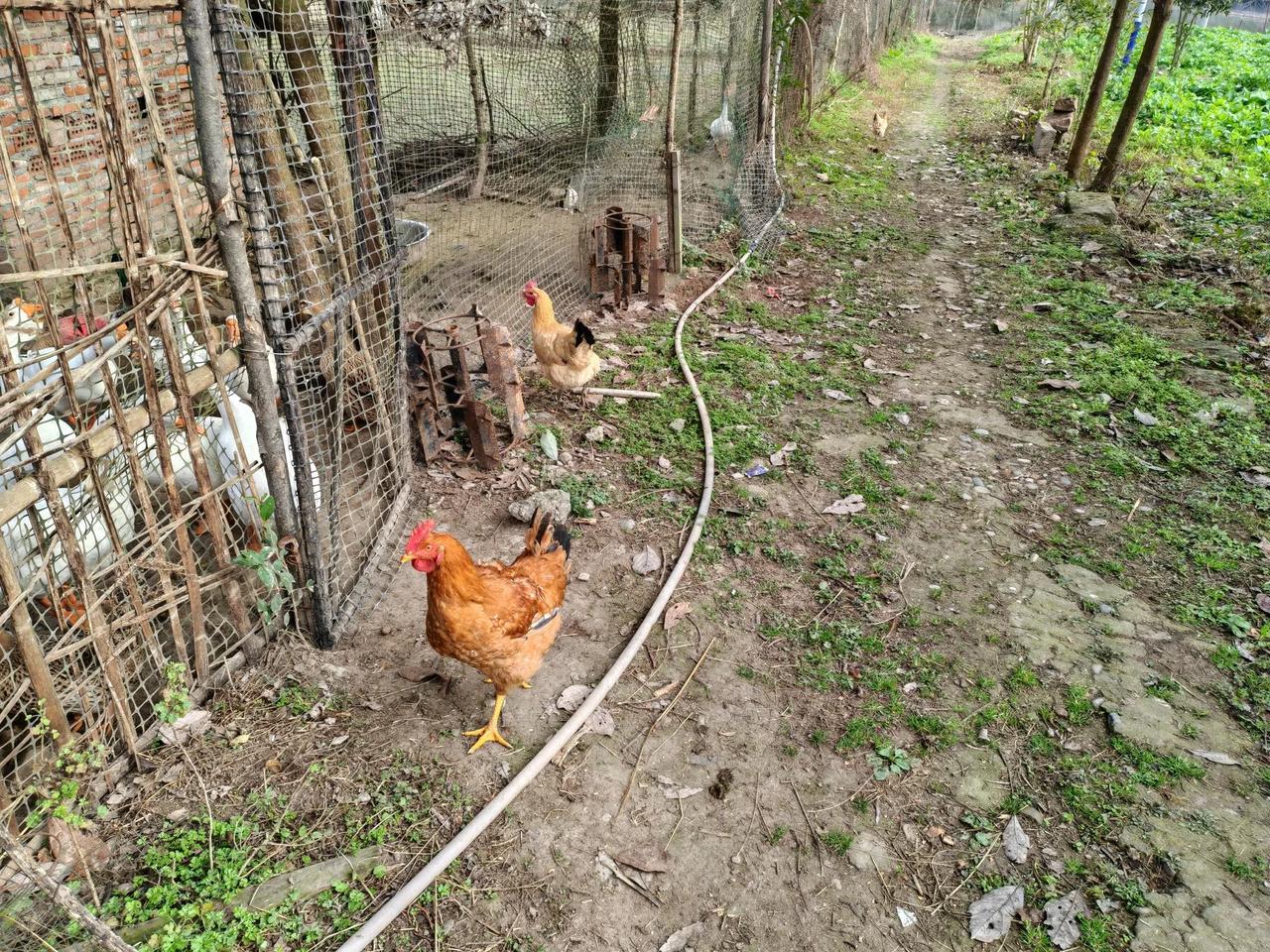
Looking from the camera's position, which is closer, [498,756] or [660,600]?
[498,756]

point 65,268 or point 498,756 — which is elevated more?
point 65,268

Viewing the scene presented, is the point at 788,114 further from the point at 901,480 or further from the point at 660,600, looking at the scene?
the point at 660,600

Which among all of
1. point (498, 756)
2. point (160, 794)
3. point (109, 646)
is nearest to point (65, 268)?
point (109, 646)

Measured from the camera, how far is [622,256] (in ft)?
22.5

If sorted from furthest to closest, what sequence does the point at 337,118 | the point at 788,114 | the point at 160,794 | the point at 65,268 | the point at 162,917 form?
the point at 788,114 → the point at 337,118 → the point at 160,794 → the point at 162,917 → the point at 65,268

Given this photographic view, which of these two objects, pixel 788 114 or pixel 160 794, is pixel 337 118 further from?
pixel 788 114

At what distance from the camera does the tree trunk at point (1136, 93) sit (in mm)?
8297

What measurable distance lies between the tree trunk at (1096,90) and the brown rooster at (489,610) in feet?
33.9

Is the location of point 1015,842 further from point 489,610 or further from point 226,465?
point 226,465

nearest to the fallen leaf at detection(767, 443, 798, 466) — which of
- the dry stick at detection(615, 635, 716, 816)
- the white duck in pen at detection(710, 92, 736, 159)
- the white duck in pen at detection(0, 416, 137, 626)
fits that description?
the dry stick at detection(615, 635, 716, 816)

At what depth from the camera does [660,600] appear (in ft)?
12.2

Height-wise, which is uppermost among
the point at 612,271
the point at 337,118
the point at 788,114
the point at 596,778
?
the point at 337,118

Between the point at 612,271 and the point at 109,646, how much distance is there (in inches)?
204

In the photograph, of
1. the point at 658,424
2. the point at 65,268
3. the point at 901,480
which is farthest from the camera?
the point at 658,424
